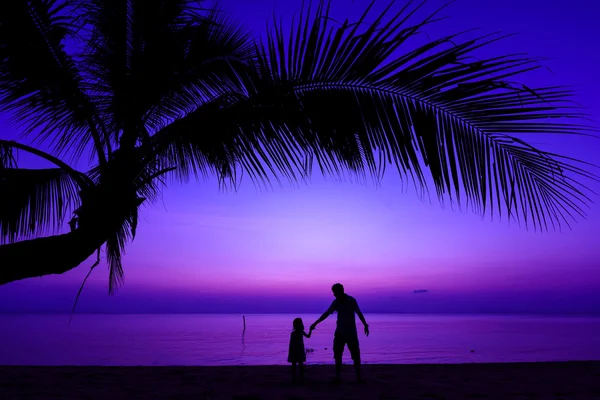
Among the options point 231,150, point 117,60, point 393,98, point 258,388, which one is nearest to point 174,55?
point 117,60

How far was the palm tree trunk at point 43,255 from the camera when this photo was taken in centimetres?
259

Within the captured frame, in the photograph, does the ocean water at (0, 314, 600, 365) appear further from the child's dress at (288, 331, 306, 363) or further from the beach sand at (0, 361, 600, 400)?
the child's dress at (288, 331, 306, 363)

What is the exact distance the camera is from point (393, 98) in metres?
2.88

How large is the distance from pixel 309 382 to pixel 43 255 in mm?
6855

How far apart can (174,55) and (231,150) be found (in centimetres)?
78

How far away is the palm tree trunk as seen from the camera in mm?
2586

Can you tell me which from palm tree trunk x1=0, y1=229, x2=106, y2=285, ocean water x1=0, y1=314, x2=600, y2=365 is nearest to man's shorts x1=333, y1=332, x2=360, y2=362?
palm tree trunk x1=0, y1=229, x2=106, y2=285

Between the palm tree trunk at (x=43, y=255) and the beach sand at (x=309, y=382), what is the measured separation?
5.04 metres

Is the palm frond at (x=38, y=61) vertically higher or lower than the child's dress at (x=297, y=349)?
higher

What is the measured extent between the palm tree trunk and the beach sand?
16.5 ft

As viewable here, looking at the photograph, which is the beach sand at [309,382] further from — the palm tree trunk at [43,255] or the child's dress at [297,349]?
the palm tree trunk at [43,255]

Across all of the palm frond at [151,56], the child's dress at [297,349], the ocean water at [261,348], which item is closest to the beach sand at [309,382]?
the child's dress at [297,349]

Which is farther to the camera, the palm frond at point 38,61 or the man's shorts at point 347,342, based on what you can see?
the man's shorts at point 347,342

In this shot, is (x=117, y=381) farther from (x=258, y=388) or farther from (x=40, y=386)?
(x=258, y=388)
